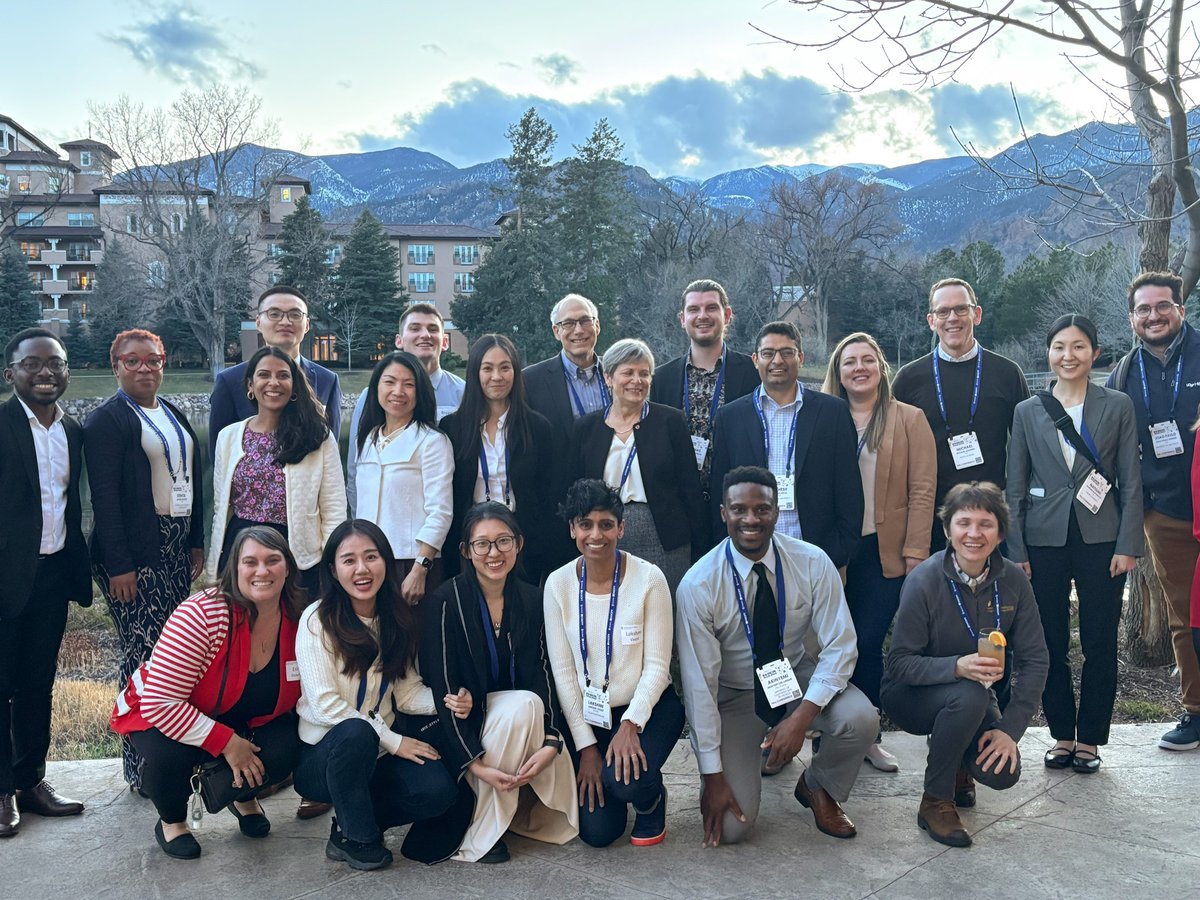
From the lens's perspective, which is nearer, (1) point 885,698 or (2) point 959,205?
(1) point 885,698

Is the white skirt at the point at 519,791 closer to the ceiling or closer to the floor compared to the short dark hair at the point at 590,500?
closer to the floor

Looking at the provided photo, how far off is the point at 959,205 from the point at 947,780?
175 metres

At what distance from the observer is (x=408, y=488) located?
4.29 metres

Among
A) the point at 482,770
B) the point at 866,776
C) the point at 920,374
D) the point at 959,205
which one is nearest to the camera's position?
the point at 482,770

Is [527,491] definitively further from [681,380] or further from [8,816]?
[8,816]

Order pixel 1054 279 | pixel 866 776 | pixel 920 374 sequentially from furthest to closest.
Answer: pixel 1054 279 < pixel 920 374 < pixel 866 776

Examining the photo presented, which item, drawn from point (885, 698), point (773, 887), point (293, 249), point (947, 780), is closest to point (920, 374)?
point (885, 698)

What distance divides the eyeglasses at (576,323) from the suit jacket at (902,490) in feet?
5.15

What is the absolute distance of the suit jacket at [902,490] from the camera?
4461 millimetres

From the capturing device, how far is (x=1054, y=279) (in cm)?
3900

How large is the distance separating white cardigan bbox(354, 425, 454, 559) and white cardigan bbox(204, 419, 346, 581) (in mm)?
137

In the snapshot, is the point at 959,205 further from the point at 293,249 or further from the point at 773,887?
the point at 773,887

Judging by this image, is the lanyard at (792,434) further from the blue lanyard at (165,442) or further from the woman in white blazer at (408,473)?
the blue lanyard at (165,442)

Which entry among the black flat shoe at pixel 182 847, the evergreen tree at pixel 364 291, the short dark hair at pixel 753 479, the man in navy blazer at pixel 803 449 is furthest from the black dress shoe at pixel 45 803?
the evergreen tree at pixel 364 291
